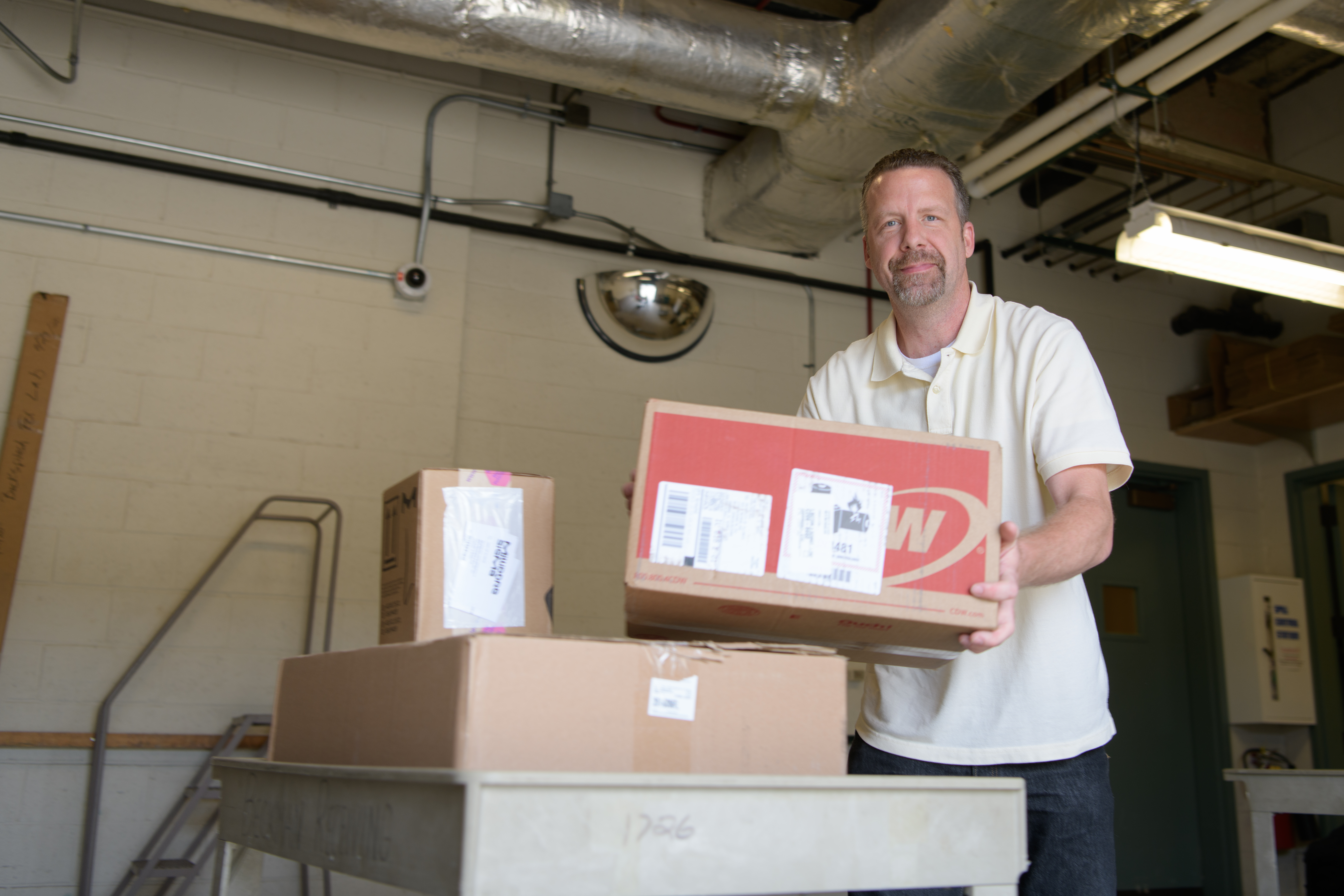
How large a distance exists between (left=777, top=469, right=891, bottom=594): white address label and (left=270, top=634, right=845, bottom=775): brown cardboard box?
0.08 meters

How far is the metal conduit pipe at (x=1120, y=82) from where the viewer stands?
8.67ft

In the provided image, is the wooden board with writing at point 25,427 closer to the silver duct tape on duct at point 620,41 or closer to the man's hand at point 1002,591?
the silver duct tape on duct at point 620,41

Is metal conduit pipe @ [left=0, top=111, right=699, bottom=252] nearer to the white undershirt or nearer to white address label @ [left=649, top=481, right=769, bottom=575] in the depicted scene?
the white undershirt

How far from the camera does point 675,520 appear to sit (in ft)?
3.14

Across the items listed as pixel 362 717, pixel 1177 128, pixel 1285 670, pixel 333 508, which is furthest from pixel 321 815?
pixel 1285 670

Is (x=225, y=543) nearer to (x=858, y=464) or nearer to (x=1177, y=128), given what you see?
(x=858, y=464)

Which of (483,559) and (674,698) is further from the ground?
(483,559)

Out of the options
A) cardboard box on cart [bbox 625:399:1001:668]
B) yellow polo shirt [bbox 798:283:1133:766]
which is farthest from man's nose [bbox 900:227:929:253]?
cardboard box on cart [bbox 625:399:1001:668]

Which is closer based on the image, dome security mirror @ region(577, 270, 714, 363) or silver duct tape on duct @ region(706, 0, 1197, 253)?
silver duct tape on duct @ region(706, 0, 1197, 253)

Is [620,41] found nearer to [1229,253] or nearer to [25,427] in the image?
[1229,253]

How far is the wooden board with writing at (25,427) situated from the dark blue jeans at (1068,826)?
2.81 m

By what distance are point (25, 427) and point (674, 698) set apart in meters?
2.88

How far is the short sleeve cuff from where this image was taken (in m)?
1.19

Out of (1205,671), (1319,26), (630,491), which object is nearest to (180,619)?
(630,491)
